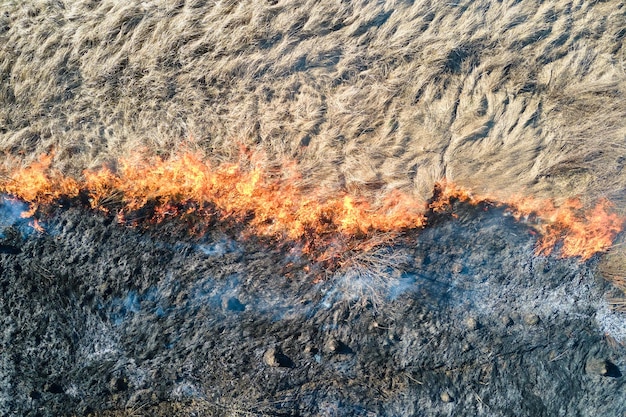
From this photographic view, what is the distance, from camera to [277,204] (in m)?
A: 3.54

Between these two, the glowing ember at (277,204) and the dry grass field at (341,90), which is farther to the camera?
the glowing ember at (277,204)

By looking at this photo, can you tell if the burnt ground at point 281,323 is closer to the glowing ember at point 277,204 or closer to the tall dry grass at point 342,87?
the glowing ember at point 277,204

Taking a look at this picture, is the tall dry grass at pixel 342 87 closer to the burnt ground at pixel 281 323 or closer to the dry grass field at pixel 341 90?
the dry grass field at pixel 341 90

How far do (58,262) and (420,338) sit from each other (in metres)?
2.95

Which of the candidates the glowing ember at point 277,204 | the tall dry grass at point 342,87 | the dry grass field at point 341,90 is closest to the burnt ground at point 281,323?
the glowing ember at point 277,204

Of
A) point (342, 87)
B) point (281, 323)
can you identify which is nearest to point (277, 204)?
point (281, 323)

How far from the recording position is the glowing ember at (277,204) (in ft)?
11.6

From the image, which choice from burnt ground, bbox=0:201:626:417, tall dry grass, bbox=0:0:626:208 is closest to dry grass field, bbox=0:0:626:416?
tall dry grass, bbox=0:0:626:208

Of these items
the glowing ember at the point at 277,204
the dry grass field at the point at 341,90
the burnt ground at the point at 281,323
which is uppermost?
the dry grass field at the point at 341,90

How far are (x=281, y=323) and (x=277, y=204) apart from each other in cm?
94

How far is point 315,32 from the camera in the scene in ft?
11.3

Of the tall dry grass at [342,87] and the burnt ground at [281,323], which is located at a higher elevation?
the tall dry grass at [342,87]

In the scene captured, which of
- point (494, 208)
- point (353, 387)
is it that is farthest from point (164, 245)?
point (494, 208)

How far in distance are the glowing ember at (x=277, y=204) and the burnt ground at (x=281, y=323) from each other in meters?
0.14
